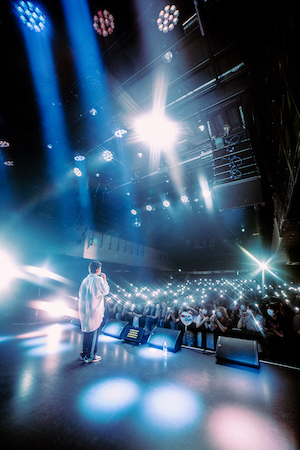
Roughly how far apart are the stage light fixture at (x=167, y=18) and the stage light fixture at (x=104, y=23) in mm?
728

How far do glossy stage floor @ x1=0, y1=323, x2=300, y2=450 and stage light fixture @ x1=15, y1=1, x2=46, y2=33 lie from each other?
510 cm

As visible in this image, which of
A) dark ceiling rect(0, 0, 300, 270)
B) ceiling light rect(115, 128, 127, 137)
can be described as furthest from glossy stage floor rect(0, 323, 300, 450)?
ceiling light rect(115, 128, 127, 137)

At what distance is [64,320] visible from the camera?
7004 millimetres

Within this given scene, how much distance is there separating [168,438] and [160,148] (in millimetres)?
5488

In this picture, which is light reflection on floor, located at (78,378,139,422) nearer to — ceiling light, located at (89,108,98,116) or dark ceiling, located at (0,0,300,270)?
dark ceiling, located at (0,0,300,270)

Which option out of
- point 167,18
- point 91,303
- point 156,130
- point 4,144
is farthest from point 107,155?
point 91,303

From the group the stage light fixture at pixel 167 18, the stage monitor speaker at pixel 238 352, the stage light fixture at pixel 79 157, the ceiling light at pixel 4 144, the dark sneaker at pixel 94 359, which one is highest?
the stage light fixture at pixel 167 18

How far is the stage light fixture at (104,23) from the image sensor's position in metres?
2.69

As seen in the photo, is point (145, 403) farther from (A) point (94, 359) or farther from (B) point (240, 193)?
(B) point (240, 193)

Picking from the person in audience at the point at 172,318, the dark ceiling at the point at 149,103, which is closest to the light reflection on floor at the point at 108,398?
the person in audience at the point at 172,318

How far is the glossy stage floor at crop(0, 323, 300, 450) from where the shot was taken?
1.60m

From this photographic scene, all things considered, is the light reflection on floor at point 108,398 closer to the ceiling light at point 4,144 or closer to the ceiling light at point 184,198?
the ceiling light at point 4,144

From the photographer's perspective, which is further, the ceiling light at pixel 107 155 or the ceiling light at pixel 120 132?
the ceiling light at pixel 107 155

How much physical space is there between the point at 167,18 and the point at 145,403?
526cm
